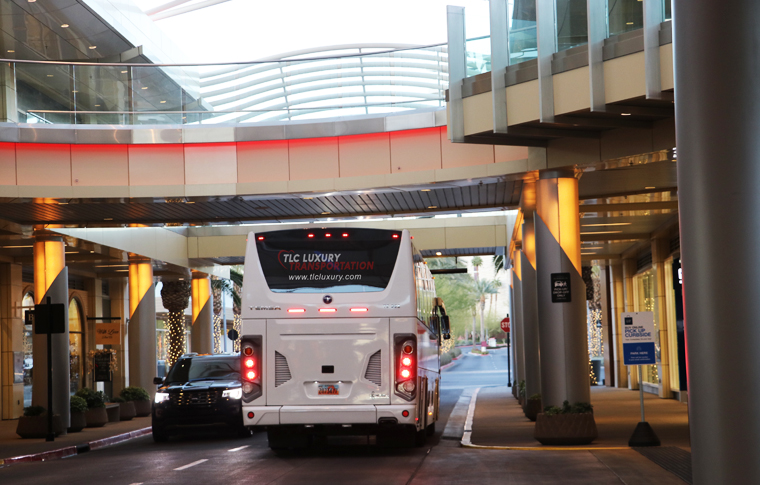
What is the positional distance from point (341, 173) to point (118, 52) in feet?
48.2

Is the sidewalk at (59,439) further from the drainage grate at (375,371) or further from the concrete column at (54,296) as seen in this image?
the drainage grate at (375,371)

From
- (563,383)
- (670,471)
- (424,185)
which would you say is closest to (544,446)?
(563,383)

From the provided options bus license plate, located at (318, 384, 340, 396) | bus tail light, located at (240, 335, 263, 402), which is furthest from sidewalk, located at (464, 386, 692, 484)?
bus tail light, located at (240, 335, 263, 402)

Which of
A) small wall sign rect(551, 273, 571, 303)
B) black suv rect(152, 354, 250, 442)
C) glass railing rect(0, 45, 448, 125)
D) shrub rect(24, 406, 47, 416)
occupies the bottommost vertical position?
shrub rect(24, 406, 47, 416)

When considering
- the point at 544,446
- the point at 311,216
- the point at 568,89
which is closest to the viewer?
Result: the point at 568,89

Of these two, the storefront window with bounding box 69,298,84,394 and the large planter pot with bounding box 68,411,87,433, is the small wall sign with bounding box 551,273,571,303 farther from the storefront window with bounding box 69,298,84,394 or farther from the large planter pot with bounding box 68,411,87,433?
the storefront window with bounding box 69,298,84,394

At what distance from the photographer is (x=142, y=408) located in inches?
1160

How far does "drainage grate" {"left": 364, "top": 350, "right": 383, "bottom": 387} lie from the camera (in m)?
14.1

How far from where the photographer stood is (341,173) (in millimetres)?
18750

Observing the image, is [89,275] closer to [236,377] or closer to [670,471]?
[236,377]

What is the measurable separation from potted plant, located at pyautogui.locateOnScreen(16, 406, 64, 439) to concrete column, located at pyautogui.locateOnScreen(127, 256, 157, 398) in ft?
29.3

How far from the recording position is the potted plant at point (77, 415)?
23.3m

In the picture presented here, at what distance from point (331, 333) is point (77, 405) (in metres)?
12.0

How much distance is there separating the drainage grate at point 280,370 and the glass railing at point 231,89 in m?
6.66
